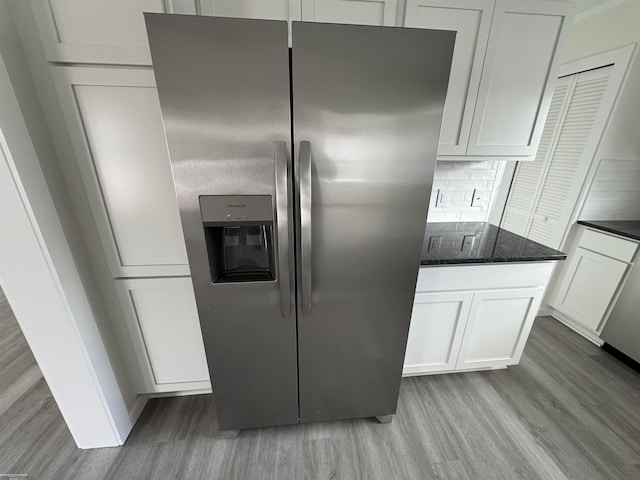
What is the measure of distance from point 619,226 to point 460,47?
1.96m

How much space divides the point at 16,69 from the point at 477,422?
2.74 meters

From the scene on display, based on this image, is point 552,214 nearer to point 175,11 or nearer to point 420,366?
point 420,366

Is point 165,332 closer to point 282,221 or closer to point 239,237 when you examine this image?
point 239,237

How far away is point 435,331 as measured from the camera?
1.59 m

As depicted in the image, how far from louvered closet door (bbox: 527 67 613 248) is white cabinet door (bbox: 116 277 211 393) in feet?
9.62

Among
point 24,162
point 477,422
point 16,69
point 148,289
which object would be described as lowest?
point 477,422

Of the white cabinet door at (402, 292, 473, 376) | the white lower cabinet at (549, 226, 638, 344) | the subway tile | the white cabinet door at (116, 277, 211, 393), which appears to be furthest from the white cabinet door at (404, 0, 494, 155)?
the white cabinet door at (116, 277, 211, 393)

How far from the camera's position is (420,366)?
5.49ft

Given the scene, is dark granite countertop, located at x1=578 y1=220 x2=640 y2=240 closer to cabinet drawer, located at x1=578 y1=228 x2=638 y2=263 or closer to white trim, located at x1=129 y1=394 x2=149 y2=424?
cabinet drawer, located at x1=578 y1=228 x2=638 y2=263

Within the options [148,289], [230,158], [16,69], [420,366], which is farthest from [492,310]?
[16,69]

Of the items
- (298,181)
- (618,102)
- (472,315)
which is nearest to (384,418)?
(472,315)

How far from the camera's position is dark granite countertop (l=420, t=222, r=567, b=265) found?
1431 mm

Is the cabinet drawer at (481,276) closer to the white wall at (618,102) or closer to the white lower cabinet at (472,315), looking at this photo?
the white lower cabinet at (472,315)

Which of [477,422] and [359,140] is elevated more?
[359,140]
